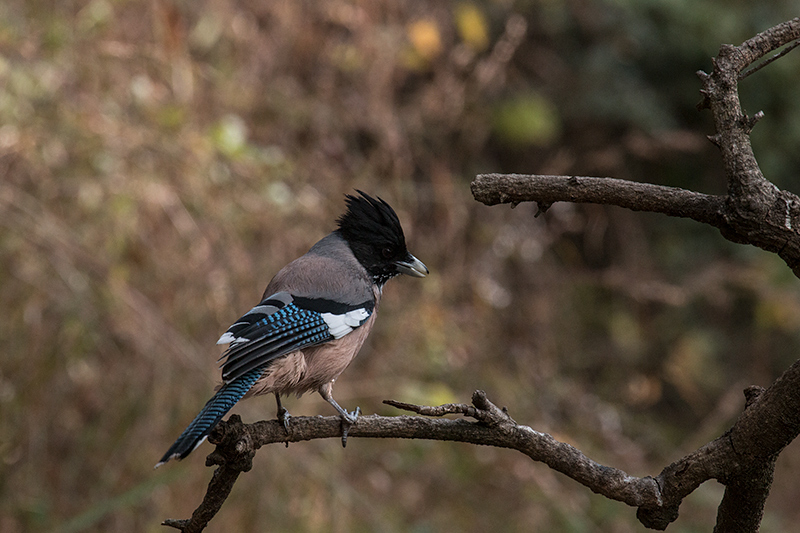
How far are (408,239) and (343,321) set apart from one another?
2649mm

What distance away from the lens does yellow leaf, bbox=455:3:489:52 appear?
5.41m

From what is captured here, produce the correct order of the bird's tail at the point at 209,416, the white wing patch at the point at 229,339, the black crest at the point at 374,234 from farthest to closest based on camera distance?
the black crest at the point at 374,234, the white wing patch at the point at 229,339, the bird's tail at the point at 209,416

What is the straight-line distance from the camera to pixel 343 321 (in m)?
2.35

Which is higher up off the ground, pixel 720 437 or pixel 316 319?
pixel 316 319

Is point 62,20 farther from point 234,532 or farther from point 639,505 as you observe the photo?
point 639,505

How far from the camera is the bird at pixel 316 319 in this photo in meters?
1.97

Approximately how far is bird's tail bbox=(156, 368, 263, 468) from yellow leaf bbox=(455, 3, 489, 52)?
3881 millimetres

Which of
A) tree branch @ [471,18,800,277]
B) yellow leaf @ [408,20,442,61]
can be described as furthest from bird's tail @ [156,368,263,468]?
yellow leaf @ [408,20,442,61]

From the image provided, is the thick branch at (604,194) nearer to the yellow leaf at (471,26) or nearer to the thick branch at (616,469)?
the thick branch at (616,469)

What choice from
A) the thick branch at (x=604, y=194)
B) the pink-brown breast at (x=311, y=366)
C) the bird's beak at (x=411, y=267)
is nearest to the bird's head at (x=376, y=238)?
the bird's beak at (x=411, y=267)

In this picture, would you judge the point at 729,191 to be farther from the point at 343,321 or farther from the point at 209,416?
the point at 343,321

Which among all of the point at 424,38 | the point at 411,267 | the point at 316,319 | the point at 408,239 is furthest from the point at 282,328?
the point at 424,38

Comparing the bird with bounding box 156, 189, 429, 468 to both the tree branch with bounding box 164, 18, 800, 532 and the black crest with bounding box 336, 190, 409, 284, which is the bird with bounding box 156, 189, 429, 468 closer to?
the black crest with bounding box 336, 190, 409, 284

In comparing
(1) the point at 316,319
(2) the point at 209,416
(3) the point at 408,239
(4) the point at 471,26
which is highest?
(4) the point at 471,26
